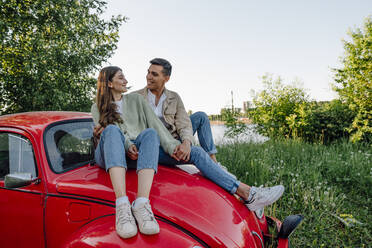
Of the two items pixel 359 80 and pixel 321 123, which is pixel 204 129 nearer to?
pixel 321 123

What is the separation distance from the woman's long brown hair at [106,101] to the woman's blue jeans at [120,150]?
37 cm

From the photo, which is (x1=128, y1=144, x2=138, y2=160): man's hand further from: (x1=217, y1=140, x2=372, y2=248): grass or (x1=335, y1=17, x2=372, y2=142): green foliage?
(x1=335, y1=17, x2=372, y2=142): green foliage

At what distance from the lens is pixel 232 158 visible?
5.45 meters

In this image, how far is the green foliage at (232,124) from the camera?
8.35 m

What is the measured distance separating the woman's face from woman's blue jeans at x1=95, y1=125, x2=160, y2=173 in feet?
2.68

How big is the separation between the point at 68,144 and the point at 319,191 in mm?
3882

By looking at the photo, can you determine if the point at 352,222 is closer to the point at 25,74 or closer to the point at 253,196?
the point at 253,196

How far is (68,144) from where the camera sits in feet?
8.55

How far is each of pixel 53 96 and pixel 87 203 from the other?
632cm

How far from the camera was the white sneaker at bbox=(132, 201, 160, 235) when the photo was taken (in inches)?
67.9

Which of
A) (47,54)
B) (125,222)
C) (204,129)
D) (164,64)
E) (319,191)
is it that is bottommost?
(319,191)

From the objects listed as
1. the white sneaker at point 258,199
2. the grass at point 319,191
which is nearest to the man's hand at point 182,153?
the white sneaker at point 258,199

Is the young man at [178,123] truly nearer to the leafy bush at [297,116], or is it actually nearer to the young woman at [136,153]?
the young woman at [136,153]

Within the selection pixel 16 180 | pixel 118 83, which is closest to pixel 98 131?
pixel 118 83
